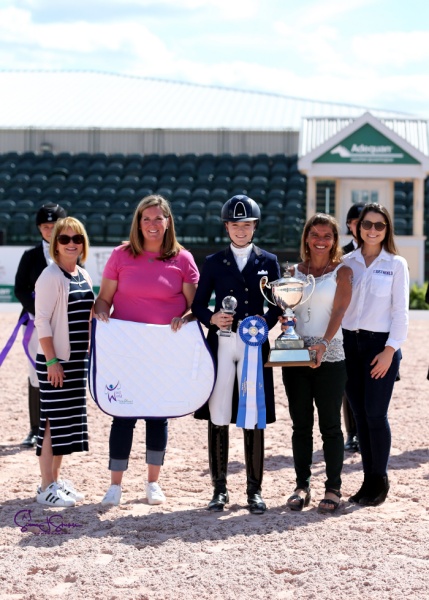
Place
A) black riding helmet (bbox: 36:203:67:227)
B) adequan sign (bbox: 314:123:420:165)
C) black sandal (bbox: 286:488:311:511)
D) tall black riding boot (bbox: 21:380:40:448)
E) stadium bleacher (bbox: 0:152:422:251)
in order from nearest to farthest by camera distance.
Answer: black sandal (bbox: 286:488:311:511) < black riding helmet (bbox: 36:203:67:227) < tall black riding boot (bbox: 21:380:40:448) < adequan sign (bbox: 314:123:420:165) < stadium bleacher (bbox: 0:152:422:251)

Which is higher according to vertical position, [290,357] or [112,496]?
[290,357]

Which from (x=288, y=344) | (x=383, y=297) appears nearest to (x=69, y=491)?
(x=288, y=344)

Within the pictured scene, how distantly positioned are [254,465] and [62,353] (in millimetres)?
1304

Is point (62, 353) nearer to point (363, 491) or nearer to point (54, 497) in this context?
point (54, 497)

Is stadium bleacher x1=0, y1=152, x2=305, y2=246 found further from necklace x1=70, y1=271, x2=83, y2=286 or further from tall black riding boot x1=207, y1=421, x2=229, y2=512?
tall black riding boot x1=207, y1=421, x2=229, y2=512

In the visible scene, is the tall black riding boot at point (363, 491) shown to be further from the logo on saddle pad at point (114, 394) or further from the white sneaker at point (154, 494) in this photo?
the logo on saddle pad at point (114, 394)

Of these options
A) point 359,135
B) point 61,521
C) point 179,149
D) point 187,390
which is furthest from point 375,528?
point 179,149

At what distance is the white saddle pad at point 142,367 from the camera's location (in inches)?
206

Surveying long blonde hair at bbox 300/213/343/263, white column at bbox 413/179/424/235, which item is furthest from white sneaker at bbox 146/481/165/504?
white column at bbox 413/179/424/235

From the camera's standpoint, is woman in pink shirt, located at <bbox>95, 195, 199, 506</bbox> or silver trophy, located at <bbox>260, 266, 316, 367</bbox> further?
woman in pink shirt, located at <bbox>95, 195, 199, 506</bbox>

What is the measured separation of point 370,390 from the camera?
536 centimetres

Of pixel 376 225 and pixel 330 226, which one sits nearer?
pixel 330 226

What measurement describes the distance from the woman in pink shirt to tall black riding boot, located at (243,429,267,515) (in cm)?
53

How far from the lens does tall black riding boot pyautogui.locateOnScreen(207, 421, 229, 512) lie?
5199mm
